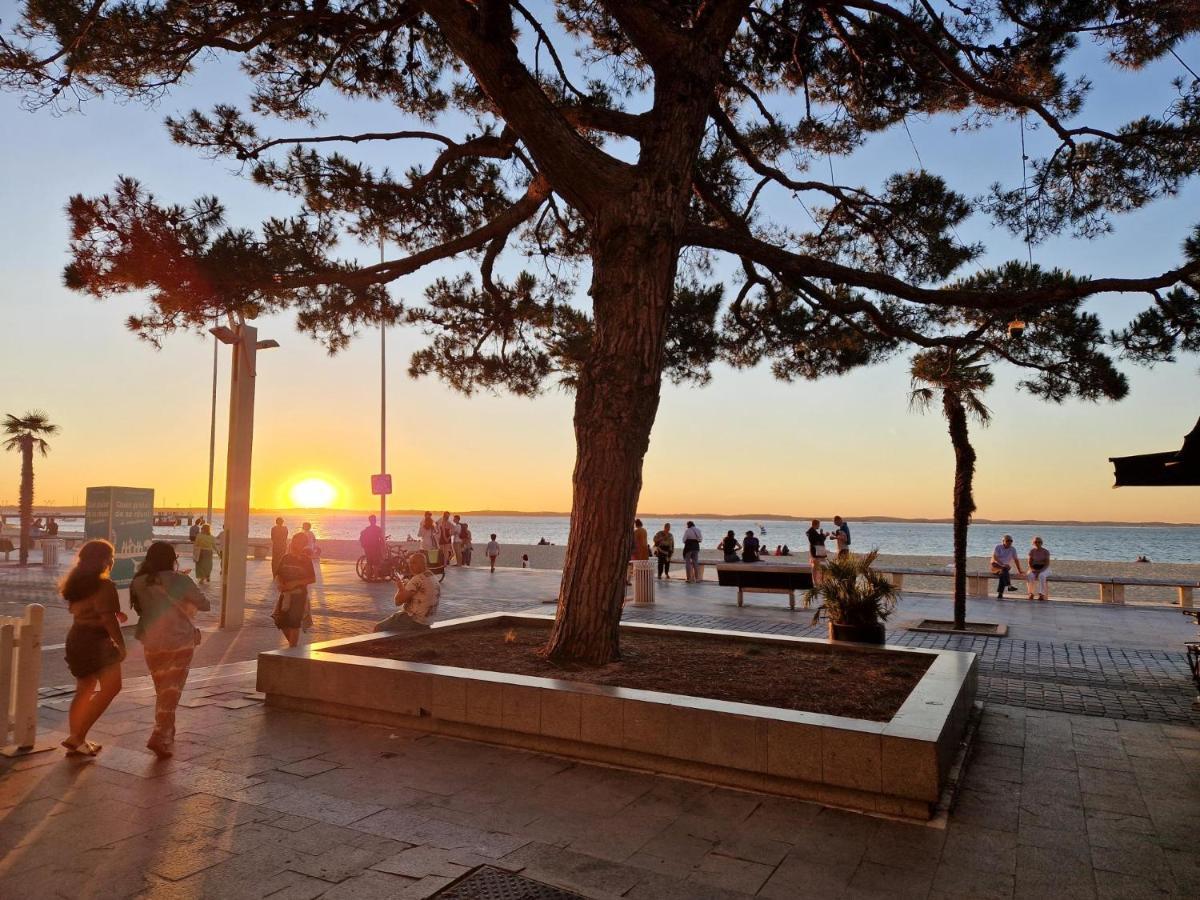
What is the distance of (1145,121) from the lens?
741cm

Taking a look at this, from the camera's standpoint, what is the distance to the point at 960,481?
38.9 feet

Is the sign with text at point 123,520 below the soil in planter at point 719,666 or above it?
above

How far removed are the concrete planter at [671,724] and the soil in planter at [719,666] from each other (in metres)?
0.38

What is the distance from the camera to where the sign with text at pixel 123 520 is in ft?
40.3

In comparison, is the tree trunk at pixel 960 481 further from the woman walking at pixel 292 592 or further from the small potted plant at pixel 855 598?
the woman walking at pixel 292 592

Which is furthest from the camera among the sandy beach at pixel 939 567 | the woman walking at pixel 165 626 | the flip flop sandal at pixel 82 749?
the sandy beach at pixel 939 567

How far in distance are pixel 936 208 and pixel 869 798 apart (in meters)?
6.69

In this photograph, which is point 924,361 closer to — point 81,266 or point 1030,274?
point 1030,274

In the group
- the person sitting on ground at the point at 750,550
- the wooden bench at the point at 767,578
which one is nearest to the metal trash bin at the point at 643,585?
the wooden bench at the point at 767,578

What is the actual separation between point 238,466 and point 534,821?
→ 9314 millimetres

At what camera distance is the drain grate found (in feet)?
10.4

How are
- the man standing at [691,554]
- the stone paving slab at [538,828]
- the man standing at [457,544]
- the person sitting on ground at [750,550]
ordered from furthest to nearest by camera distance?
1. the man standing at [457,544]
2. the man standing at [691,554]
3. the person sitting on ground at [750,550]
4. the stone paving slab at [538,828]

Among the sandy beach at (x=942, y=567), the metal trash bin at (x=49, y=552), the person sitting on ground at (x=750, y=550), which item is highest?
the person sitting on ground at (x=750, y=550)

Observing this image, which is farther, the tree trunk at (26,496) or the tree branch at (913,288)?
the tree trunk at (26,496)
